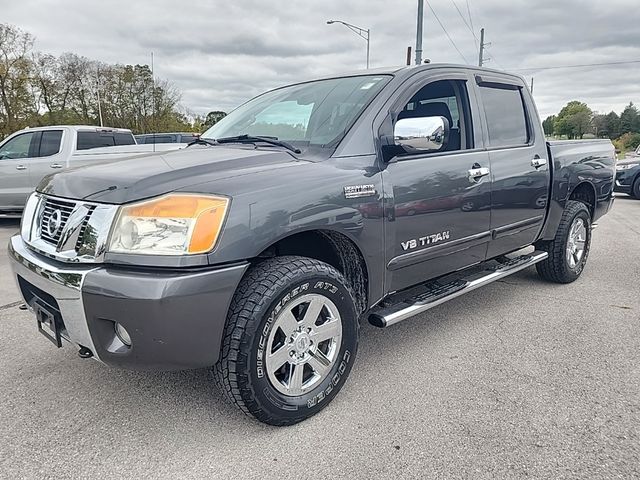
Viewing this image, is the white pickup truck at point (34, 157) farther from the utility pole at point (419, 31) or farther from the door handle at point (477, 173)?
the utility pole at point (419, 31)

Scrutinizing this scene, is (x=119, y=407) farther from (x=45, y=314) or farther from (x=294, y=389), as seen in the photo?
(x=294, y=389)

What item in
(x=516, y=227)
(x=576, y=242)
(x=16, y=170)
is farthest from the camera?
(x=16, y=170)

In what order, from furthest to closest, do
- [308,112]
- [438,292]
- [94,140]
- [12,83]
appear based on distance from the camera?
[12,83], [94,140], [438,292], [308,112]

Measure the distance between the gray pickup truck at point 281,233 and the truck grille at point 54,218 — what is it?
0.4 inches

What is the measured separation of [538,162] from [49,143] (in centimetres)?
804

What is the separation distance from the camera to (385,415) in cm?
251

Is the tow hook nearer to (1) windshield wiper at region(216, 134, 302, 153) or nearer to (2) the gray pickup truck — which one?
(2) the gray pickup truck

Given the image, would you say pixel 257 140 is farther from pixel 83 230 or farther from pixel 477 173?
pixel 477 173

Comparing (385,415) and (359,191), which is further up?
(359,191)

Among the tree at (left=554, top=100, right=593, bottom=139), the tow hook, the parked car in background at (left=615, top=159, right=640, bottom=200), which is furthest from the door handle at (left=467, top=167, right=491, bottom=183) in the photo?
the tree at (left=554, top=100, right=593, bottom=139)

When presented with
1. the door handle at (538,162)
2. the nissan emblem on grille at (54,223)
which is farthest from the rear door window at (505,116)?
the nissan emblem on grille at (54,223)

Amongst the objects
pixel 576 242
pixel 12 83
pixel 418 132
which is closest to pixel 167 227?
pixel 418 132

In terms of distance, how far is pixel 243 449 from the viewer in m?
2.24

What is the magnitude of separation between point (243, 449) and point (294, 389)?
362mm
